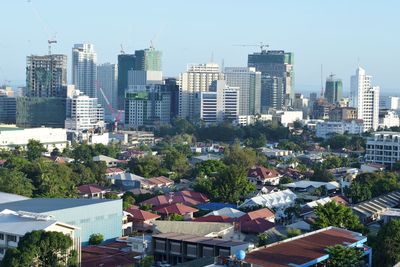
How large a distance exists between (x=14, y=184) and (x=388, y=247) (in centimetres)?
796

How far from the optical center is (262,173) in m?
21.2

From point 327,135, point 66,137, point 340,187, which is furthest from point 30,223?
point 327,135

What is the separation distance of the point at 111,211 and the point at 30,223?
2309 millimetres

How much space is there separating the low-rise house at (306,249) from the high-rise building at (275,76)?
43.2 m

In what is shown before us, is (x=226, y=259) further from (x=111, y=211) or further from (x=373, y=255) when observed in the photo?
(x=111, y=211)

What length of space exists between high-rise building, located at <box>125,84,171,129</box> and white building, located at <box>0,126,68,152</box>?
10456mm

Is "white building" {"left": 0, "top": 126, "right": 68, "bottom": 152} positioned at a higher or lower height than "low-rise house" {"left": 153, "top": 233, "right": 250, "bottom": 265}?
higher

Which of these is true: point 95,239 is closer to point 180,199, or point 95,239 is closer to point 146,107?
point 180,199

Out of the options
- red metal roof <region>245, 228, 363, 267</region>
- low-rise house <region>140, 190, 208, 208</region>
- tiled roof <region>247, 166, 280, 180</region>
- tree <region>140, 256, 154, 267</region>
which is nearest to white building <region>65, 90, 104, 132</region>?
tiled roof <region>247, 166, 280, 180</region>

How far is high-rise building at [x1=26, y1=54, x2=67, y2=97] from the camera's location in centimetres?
3906

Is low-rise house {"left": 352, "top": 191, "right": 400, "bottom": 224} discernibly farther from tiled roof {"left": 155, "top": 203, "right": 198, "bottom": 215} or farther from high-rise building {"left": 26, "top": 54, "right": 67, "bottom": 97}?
high-rise building {"left": 26, "top": 54, "right": 67, "bottom": 97}

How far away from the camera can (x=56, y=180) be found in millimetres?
16922

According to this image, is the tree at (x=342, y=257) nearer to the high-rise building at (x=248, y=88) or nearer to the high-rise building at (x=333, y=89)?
the high-rise building at (x=248, y=88)

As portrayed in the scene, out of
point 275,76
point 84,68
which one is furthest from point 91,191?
point 275,76
